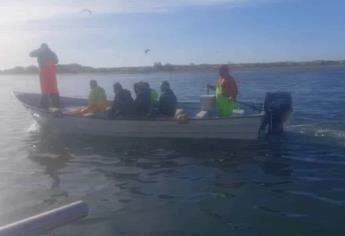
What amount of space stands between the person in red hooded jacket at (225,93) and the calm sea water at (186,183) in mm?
1074

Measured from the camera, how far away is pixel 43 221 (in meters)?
1.92

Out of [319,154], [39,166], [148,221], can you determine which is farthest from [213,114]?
[148,221]

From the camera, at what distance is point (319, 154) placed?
11.9 meters

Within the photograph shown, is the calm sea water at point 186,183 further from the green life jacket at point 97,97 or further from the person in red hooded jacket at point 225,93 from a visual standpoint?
the green life jacket at point 97,97

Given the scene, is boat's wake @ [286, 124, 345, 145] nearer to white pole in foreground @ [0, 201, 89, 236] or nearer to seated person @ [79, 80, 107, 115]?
seated person @ [79, 80, 107, 115]

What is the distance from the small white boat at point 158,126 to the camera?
45.3ft

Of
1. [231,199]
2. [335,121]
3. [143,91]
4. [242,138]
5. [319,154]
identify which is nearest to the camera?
[231,199]

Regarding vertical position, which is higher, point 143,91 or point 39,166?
point 143,91

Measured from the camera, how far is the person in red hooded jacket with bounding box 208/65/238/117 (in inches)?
568

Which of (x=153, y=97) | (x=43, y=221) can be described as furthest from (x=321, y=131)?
(x=43, y=221)

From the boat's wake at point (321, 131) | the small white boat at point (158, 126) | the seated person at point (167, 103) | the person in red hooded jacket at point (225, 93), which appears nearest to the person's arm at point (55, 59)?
the small white boat at point (158, 126)

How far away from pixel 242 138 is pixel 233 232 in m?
7.11

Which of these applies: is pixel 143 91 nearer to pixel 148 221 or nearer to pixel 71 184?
pixel 71 184

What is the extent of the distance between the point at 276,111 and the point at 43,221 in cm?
1273
